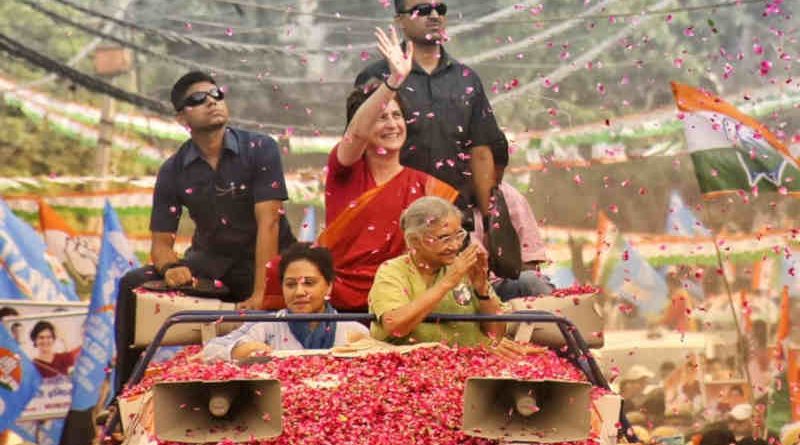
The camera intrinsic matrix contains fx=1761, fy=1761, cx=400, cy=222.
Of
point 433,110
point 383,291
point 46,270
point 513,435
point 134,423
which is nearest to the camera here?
point 513,435

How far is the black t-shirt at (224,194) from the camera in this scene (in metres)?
11.1

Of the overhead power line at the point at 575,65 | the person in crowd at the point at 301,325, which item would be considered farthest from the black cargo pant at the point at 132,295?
the overhead power line at the point at 575,65

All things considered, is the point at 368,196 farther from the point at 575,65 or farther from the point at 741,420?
the point at 741,420

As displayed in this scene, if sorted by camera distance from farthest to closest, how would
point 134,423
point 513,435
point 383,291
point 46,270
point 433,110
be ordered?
1. point 46,270
2. point 433,110
3. point 383,291
4. point 134,423
5. point 513,435

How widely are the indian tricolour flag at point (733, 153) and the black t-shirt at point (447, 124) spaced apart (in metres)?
3.84

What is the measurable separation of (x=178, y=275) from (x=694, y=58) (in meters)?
5.43

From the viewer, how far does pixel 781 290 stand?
14133 millimetres

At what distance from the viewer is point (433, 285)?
7.89 m

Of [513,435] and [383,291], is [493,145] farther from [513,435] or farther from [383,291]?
[513,435]

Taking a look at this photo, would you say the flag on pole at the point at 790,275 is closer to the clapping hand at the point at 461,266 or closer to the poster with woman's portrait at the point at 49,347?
the poster with woman's portrait at the point at 49,347

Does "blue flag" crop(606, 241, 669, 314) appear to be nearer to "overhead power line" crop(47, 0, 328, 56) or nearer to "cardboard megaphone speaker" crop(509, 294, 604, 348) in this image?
"overhead power line" crop(47, 0, 328, 56)

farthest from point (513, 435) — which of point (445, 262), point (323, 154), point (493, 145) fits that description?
point (323, 154)

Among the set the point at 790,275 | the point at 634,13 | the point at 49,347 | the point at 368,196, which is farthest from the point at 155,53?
the point at 790,275

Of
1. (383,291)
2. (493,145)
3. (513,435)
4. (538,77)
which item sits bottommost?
(513,435)
